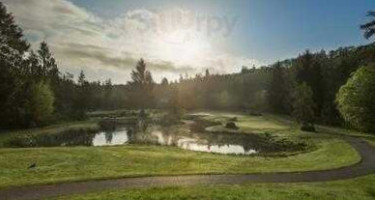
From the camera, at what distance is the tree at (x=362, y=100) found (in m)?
55.7

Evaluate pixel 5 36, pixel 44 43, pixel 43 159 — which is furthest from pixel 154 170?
pixel 44 43

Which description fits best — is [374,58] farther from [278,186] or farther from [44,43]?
[44,43]

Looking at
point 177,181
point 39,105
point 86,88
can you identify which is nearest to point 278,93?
point 86,88

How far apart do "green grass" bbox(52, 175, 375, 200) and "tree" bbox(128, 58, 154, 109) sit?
146101mm

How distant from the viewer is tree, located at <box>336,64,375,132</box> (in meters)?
55.7

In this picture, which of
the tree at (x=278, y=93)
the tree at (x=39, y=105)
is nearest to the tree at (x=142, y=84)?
the tree at (x=278, y=93)

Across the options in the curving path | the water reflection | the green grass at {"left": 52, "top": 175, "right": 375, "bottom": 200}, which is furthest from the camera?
the water reflection

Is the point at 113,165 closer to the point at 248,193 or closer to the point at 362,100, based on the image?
the point at 248,193

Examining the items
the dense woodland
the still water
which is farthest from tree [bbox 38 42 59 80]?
the still water

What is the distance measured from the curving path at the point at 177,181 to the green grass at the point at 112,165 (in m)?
1.08

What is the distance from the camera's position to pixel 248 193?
896 inches

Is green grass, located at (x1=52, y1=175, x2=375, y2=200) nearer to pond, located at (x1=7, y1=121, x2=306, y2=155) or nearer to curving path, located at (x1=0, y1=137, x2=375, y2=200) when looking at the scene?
curving path, located at (x1=0, y1=137, x2=375, y2=200)

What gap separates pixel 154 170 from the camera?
1166 inches

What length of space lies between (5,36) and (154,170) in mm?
51369
